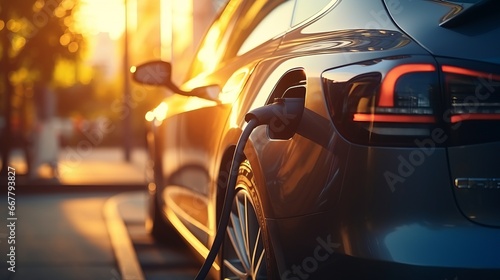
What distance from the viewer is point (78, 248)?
7281 millimetres

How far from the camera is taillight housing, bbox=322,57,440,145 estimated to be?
9.00 ft

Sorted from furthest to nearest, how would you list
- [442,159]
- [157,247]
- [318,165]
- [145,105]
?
[145,105] < [157,247] < [318,165] < [442,159]

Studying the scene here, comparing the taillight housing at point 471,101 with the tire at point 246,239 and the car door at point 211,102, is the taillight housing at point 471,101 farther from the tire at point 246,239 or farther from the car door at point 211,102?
the car door at point 211,102

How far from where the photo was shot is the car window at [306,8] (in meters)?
3.59

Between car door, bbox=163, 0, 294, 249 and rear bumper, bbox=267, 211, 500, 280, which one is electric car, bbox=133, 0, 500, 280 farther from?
car door, bbox=163, 0, 294, 249

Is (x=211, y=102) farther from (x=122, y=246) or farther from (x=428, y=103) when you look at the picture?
(x=122, y=246)

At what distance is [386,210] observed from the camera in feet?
8.98

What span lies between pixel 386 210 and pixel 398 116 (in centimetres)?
29

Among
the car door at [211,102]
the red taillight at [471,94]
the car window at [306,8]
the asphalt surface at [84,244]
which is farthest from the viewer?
the asphalt surface at [84,244]

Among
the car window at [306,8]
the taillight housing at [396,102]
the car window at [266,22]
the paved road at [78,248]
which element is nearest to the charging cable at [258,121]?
the taillight housing at [396,102]

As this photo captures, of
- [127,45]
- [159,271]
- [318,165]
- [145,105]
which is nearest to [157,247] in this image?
[159,271]

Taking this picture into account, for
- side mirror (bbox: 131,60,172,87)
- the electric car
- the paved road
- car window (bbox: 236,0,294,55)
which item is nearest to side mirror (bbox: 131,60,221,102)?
side mirror (bbox: 131,60,172,87)

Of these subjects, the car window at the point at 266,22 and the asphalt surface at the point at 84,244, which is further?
the asphalt surface at the point at 84,244

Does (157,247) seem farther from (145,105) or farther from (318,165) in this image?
(145,105)
